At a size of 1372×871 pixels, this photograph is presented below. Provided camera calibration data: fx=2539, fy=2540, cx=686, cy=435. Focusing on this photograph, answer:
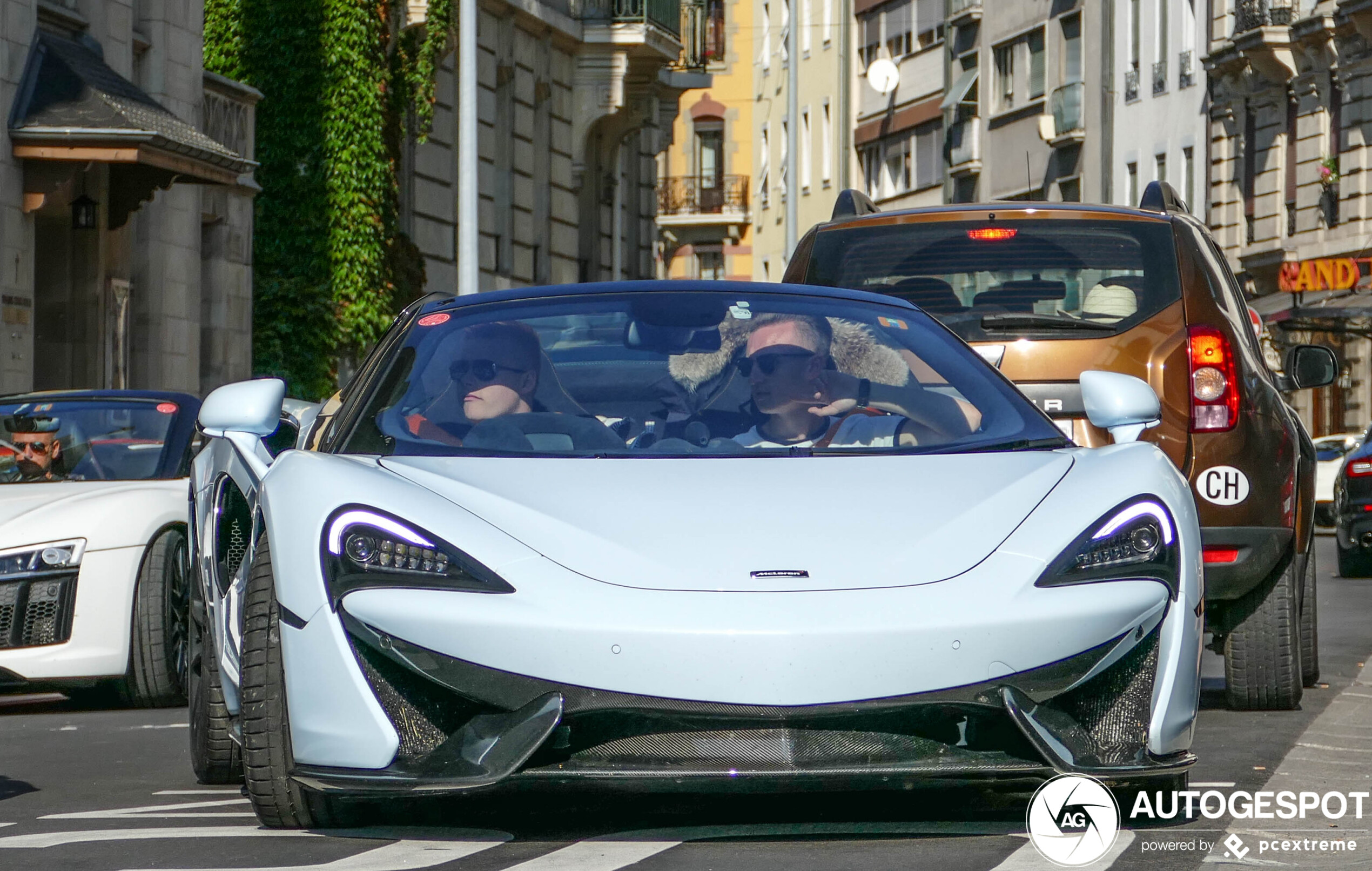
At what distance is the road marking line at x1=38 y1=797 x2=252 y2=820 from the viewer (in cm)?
637

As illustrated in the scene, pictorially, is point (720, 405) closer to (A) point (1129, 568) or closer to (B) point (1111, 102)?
(A) point (1129, 568)

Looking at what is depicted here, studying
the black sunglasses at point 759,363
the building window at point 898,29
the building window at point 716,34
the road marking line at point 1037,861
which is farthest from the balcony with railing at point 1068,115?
the road marking line at point 1037,861

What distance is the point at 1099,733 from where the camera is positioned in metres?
5.31

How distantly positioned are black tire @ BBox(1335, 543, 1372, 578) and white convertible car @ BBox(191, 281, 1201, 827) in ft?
53.8

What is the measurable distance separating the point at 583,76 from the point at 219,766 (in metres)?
35.7

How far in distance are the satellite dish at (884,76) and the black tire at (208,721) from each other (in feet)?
209

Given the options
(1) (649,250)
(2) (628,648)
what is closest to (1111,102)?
(1) (649,250)

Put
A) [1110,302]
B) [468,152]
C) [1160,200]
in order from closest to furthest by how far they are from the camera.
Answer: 1. [1110,302]
2. [1160,200]
3. [468,152]

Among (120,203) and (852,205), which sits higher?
(120,203)

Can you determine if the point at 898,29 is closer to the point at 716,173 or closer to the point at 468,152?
the point at 716,173

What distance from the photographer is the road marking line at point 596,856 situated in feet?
16.8

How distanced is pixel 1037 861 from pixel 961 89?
60.2m

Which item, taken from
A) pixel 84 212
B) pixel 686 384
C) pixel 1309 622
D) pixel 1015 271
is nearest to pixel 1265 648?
pixel 1309 622

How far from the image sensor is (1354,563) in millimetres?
21875
